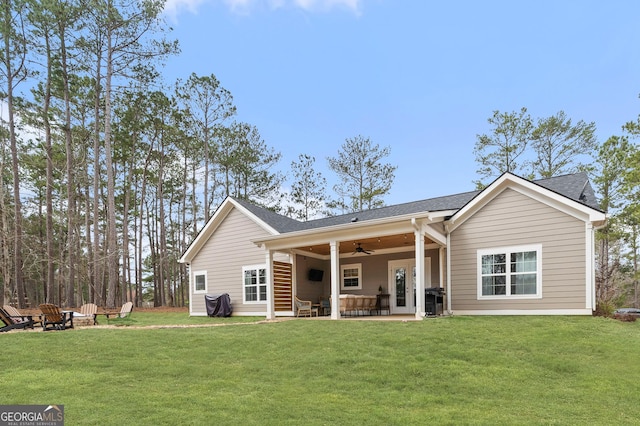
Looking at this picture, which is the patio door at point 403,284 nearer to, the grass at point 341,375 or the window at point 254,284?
the grass at point 341,375

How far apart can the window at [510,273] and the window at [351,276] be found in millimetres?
4897

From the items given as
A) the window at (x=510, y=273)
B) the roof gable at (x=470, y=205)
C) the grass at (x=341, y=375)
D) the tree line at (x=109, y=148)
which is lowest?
the grass at (x=341, y=375)

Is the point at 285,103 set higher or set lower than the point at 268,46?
lower

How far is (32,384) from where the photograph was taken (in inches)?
198

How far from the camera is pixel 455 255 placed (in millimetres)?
11414

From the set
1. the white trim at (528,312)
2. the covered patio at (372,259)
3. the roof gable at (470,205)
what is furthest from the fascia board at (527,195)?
the white trim at (528,312)

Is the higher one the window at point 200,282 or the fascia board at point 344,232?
the fascia board at point 344,232

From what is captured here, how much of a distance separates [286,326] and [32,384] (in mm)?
5384

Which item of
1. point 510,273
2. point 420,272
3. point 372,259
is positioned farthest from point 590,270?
point 372,259

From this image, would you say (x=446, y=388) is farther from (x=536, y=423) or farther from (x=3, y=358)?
(x=3, y=358)

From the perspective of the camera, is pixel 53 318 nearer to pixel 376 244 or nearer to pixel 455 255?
pixel 376 244

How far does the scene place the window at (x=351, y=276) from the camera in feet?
48.2

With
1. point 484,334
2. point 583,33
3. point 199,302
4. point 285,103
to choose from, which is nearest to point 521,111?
point 583,33

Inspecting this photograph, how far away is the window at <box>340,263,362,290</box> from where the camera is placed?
14680mm
